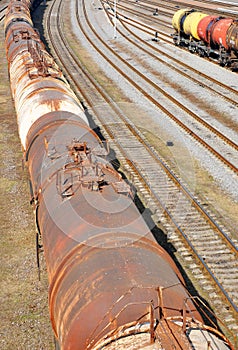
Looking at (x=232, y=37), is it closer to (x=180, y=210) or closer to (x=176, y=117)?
(x=176, y=117)

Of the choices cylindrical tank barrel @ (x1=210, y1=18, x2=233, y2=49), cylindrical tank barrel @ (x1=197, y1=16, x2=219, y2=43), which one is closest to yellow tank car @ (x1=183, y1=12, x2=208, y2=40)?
cylindrical tank barrel @ (x1=197, y1=16, x2=219, y2=43)

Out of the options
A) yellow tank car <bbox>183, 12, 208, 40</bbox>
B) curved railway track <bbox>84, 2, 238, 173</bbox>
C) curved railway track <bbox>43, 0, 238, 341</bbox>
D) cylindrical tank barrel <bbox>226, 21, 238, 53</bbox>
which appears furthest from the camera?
yellow tank car <bbox>183, 12, 208, 40</bbox>

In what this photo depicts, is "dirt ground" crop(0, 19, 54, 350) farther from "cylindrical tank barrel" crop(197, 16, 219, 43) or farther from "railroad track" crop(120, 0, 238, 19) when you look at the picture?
"railroad track" crop(120, 0, 238, 19)

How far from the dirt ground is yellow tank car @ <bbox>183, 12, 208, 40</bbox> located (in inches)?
932

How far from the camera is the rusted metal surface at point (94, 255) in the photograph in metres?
5.18

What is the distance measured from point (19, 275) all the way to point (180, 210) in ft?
19.3

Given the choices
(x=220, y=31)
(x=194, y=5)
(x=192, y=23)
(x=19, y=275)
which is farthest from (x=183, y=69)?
(x=194, y=5)

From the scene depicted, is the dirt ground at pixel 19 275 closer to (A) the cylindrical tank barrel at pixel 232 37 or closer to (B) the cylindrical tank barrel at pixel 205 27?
(A) the cylindrical tank barrel at pixel 232 37

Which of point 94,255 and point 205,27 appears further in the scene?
point 205,27

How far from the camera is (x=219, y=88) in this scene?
87.3ft

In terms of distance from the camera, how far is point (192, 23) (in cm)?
3547

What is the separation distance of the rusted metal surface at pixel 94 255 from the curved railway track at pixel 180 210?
4.40 meters

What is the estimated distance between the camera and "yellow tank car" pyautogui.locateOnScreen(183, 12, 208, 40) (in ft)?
115

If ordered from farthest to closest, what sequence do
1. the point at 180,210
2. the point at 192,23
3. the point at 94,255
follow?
the point at 192,23 < the point at 180,210 < the point at 94,255
